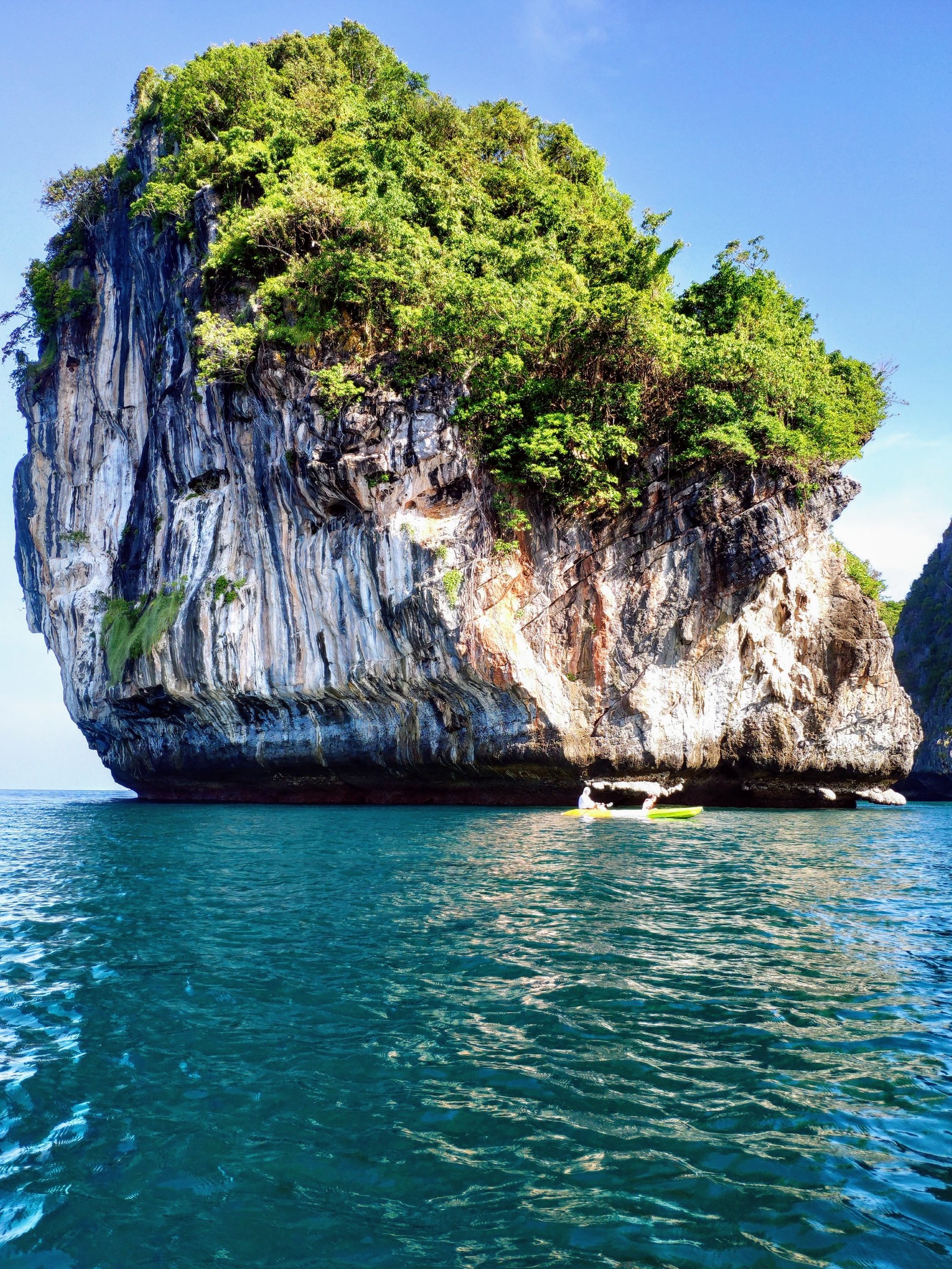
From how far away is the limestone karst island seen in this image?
21969 mm

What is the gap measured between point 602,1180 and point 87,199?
4036cm

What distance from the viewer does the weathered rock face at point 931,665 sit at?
142ft

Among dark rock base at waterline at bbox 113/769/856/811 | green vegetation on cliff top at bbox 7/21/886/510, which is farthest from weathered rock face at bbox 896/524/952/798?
green vegetation on cliff top at bbox 7/21/886/510

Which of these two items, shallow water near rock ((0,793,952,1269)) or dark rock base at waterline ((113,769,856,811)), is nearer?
shallow water near rock ((0,793,952,1269))

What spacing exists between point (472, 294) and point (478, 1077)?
2015 cm

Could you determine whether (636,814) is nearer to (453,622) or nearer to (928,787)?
(453,622)

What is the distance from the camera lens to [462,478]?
22203 mm

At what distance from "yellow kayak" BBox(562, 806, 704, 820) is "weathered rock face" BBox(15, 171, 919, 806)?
8.73ft

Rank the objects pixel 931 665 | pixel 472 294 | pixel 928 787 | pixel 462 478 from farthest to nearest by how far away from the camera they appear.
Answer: pixel 931 665
pixel 928 787
pixel 462 478
pixel 472 294

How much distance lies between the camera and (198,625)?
2561 cm

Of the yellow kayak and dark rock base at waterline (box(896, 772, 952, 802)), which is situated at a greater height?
Result: the yellow kayak

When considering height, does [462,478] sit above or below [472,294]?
below

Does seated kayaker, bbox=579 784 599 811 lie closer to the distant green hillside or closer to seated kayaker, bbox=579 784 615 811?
seated kayaker, bbox=579 784 615 811

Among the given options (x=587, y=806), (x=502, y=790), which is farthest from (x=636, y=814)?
(x=502, y=790)
